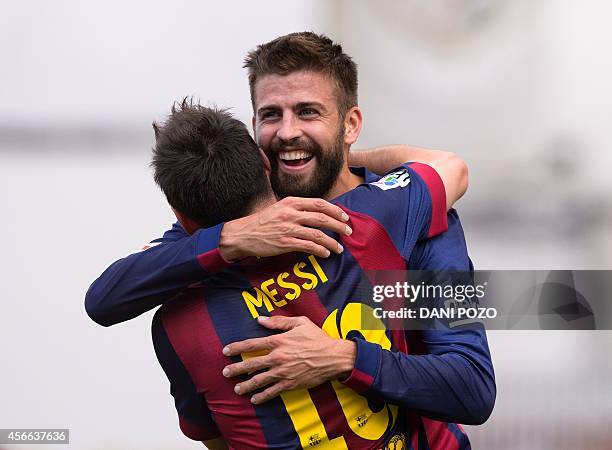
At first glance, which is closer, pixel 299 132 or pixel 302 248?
pixel 302 248

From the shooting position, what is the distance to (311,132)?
1431 millimetres

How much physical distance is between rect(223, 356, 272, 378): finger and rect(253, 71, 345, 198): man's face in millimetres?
392

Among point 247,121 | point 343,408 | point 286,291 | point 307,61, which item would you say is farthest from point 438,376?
point 247,121

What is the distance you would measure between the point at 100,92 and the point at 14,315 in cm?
76

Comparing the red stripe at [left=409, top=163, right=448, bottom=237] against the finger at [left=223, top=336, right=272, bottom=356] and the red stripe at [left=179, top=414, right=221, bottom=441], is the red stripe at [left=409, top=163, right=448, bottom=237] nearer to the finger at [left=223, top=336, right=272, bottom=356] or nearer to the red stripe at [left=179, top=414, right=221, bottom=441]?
the finger at [left=223, top=336, right=272, bottom=356]

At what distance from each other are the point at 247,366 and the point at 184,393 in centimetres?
19

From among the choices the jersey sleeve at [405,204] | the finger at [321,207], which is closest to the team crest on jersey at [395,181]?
the jersey sleeve at [405,204]

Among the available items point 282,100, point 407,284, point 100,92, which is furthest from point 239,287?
point 100,92

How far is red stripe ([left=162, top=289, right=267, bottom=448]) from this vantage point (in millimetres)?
1184

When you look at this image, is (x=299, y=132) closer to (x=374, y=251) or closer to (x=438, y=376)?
(x=374, y=251)

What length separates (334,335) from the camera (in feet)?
3.88

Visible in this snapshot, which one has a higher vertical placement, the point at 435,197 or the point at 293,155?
the point at 293,155

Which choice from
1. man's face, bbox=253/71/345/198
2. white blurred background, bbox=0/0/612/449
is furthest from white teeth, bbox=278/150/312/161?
white blurred background, bbox=0/0/612/449

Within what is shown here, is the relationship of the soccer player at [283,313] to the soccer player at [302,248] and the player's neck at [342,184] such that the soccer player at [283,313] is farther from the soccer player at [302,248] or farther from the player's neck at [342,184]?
the player's neck at [342,184]
